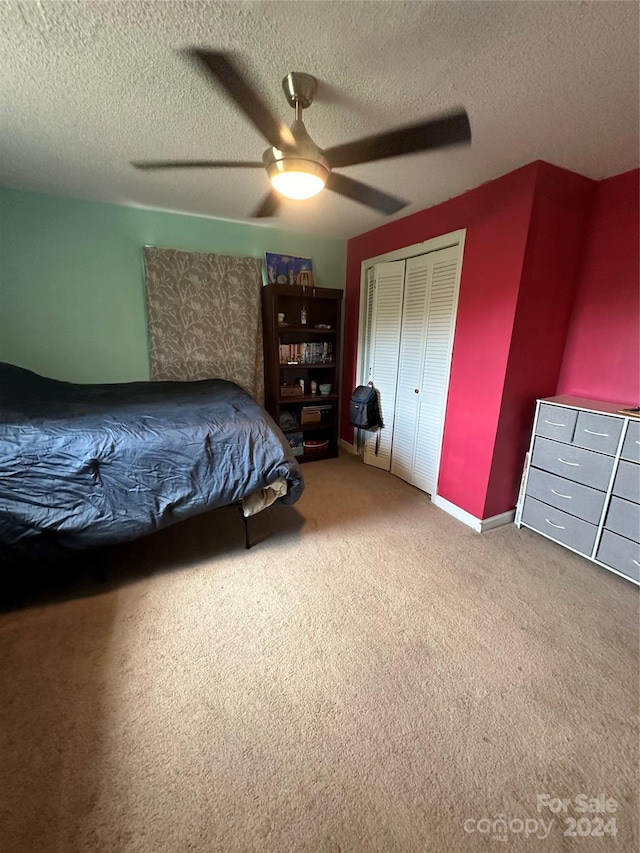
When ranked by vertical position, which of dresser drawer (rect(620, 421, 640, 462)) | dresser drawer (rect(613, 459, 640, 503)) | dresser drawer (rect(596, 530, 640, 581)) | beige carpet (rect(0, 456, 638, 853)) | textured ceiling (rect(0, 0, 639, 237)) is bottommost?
beige carpet (rect(0, 456, 638, 853))

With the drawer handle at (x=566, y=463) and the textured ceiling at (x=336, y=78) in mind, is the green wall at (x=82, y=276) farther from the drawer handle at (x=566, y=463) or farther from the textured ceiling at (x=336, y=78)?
the drawer handle at (x=566, y=463)

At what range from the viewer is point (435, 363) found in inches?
109

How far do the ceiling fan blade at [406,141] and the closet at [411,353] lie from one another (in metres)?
1.15

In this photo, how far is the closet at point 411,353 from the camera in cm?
266

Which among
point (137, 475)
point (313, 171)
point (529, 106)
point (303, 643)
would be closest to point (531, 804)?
point (303, 643)

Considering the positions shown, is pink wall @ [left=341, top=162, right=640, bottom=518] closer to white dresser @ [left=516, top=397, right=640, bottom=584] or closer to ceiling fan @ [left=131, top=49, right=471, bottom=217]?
white dresser @ [left=516, top=397, right=640, bottom=584]

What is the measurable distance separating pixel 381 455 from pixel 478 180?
7.50 ft

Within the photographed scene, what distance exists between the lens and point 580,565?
2.10m

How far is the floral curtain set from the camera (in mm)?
3033

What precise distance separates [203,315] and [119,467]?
190cm

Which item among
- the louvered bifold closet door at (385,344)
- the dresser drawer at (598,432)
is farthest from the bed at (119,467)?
the dresser drawer at (598,432)

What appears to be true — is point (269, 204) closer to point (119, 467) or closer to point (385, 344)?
point (385, 344)

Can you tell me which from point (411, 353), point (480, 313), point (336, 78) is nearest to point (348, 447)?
point (411, 353)

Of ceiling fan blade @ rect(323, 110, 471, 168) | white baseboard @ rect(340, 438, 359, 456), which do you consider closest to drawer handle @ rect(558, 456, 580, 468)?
ceiling fan blade @ rect(323, 110, 471, 168)
